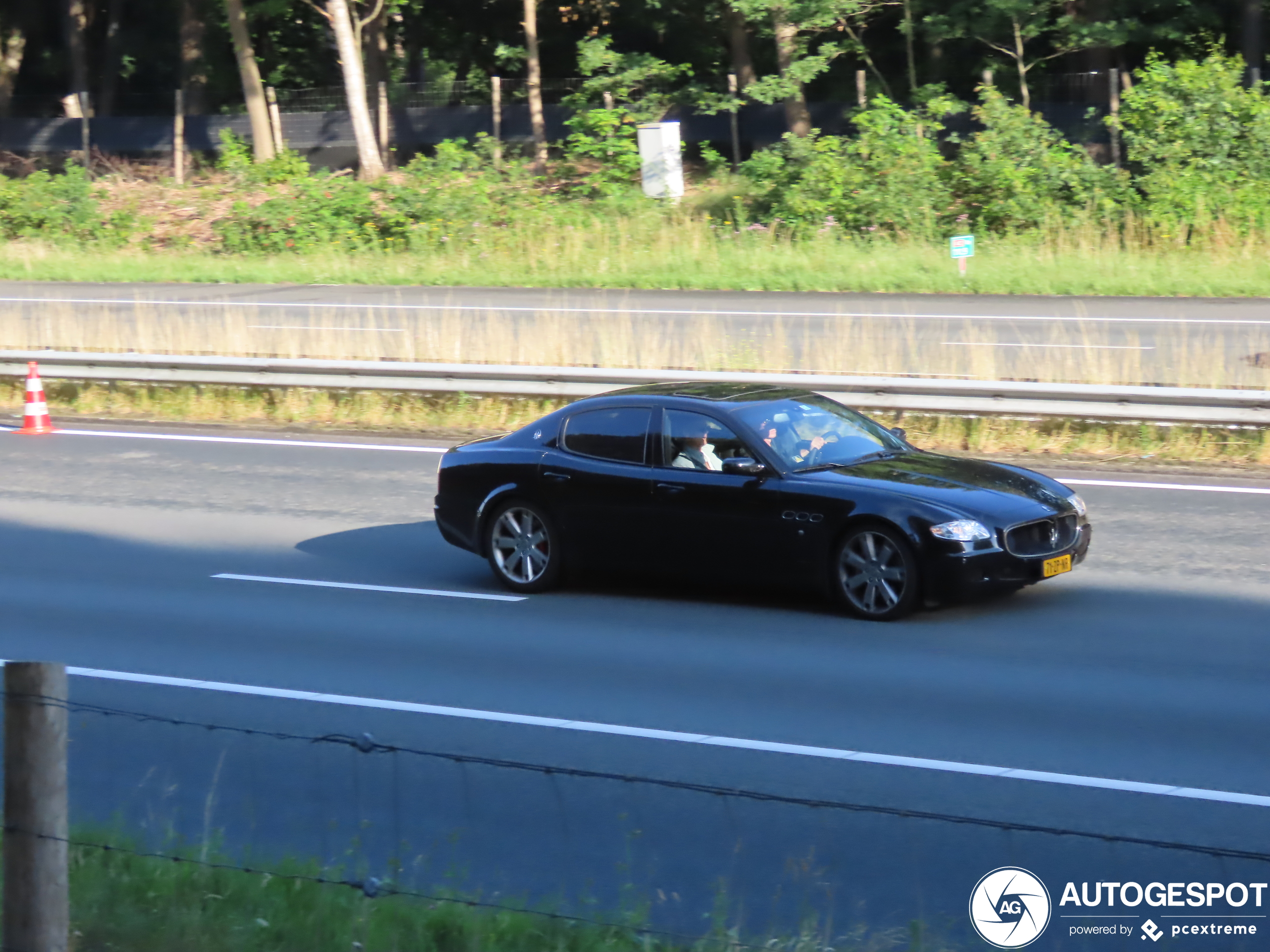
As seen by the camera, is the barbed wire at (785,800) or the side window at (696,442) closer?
the barbed wire at (785,800)

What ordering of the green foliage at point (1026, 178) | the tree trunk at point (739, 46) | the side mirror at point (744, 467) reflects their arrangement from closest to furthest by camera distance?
the side mirror at point (744, 467) → the green foliage at point (1026, 178) → the tree trunk at point (739, 46)

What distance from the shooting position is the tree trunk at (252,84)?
147 ft

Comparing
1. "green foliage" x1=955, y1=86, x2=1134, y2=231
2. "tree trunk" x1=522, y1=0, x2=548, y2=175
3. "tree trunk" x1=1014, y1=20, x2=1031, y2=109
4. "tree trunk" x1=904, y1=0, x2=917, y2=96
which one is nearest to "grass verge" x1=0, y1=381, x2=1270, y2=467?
"green foliage" x1=955, y1=86, x2=1134, y2=231

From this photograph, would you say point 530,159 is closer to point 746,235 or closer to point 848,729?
point 746,235

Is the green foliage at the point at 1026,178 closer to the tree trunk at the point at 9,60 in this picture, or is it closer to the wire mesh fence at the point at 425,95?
the wire mesh fence at the point at 425,95

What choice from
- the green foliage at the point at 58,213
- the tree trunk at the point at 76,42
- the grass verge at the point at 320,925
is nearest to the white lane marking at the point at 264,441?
the grass verge at the point at 320,925

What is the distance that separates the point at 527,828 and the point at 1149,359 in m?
14.4

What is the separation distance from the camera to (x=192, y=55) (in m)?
53.7

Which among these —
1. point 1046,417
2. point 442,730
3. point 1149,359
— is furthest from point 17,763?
point 1149,359

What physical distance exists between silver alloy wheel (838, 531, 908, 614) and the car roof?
140 cm

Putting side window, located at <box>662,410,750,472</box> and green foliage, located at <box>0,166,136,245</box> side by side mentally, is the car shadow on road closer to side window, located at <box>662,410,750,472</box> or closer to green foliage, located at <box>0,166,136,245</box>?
side window, located at <box>662,410,750,472</box>

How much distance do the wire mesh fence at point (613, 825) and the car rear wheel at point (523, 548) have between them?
2.94m

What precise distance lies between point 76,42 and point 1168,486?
51.1 meters

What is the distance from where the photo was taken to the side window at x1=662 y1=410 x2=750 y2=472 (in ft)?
33.9
